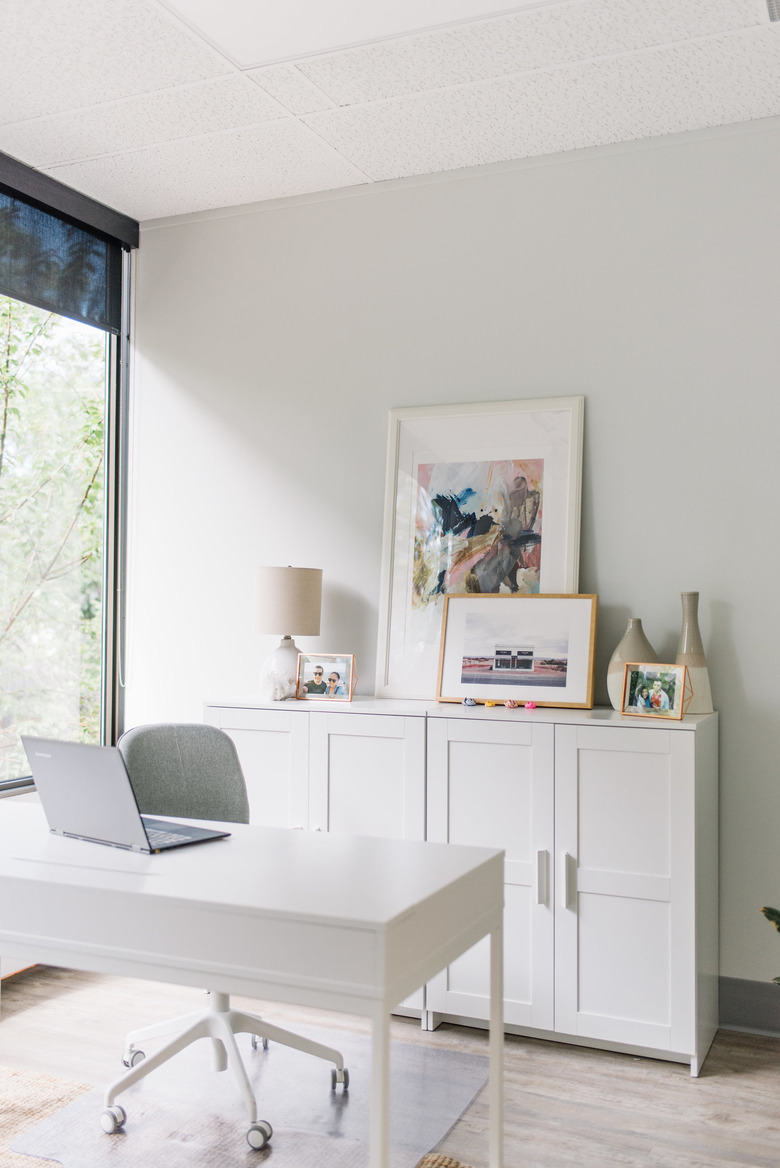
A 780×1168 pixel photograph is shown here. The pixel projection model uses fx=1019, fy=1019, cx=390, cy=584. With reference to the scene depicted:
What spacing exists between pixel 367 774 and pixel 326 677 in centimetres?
47

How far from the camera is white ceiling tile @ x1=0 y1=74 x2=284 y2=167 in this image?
333cm

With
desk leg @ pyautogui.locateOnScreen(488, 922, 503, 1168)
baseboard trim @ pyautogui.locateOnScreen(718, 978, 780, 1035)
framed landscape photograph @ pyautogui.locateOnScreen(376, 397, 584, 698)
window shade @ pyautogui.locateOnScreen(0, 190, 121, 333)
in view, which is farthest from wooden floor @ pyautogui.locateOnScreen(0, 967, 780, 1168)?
window shade @ pyautogui.locateOnScreen(0, 190, 121, 333)

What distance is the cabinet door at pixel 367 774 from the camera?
3.42 m

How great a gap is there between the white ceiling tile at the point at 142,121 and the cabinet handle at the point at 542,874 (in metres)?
2.61

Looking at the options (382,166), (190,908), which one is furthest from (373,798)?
(382,166)

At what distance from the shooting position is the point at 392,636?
3.90 meters

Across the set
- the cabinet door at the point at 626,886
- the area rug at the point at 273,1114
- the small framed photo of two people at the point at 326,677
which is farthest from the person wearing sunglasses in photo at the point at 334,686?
the area rug at the point at 273,1114

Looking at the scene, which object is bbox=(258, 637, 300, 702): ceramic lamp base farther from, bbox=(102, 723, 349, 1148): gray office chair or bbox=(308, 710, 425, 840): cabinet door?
bbox=(102, 723, 349, 1148): gray office chair

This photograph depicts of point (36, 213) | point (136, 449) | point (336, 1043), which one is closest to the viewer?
point (336, 1043)

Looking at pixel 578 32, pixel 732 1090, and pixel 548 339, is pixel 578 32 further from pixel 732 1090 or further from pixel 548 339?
pixel 732 1090

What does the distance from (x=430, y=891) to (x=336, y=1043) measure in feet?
4.94

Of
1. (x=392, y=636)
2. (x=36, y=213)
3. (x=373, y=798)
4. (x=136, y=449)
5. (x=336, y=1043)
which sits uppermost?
(x=36, y=213)

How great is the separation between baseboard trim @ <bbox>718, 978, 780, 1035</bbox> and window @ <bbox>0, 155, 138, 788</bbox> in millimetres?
2666

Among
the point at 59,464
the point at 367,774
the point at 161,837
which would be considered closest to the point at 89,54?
the point at 59,464
